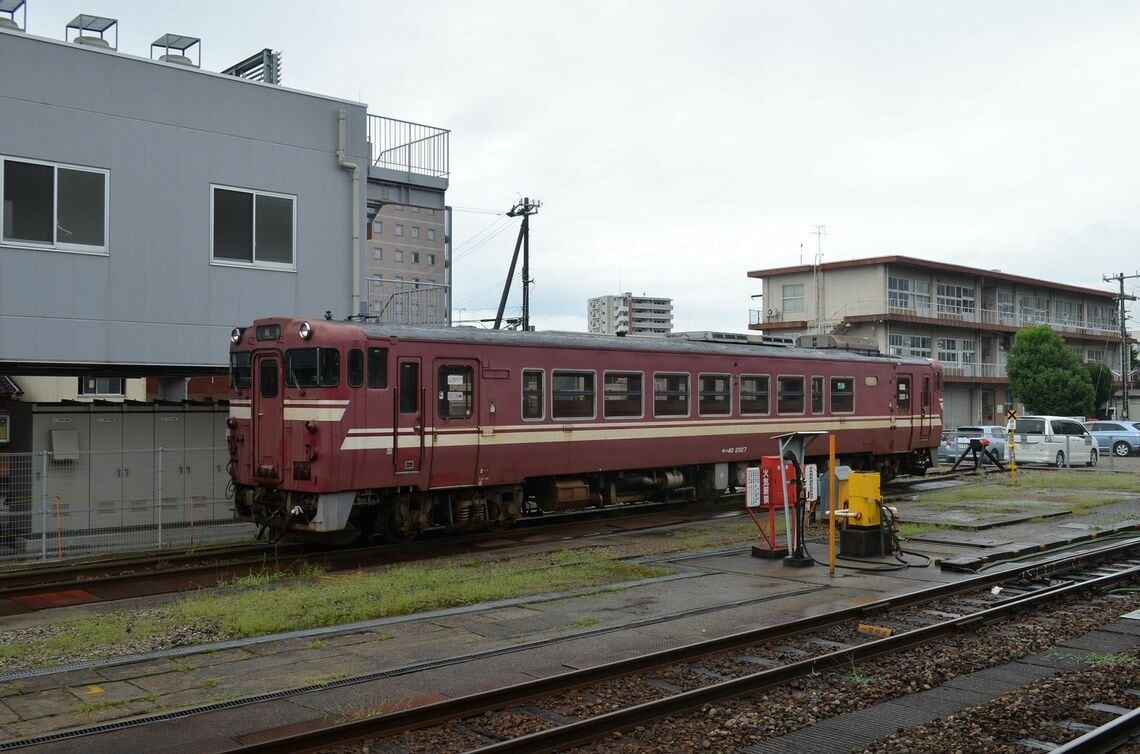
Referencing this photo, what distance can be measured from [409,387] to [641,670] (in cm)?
708

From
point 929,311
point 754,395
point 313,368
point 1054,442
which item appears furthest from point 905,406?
point 929,311

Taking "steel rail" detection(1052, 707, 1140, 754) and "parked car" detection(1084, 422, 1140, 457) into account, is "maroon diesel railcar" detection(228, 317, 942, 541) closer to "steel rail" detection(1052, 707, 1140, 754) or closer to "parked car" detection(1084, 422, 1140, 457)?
"steel rail" detection(1052, 707, 1140, 754)

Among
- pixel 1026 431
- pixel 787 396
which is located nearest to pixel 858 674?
pixel 787 396

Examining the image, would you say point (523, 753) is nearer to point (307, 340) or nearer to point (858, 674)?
point (858, 674)

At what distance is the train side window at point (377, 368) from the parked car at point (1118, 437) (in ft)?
120

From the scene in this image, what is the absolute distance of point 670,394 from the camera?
18.3 meters

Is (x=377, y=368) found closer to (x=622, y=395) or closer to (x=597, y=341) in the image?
(x=597, y=341)

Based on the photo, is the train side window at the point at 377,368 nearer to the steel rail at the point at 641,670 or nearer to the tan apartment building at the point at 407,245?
the steel rail at the point at 641,670

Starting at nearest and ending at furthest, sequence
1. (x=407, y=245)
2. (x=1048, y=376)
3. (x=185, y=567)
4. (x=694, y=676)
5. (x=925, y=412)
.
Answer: (x=694, y=676), (x=185, y=567), (x=925, y=412), (x=1048, y=376), (x=407, y=245)

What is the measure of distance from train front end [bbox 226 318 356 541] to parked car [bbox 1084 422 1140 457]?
37118 mm

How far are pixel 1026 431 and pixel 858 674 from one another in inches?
1161

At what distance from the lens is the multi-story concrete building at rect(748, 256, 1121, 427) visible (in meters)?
55.9

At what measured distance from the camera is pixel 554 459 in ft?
53.1

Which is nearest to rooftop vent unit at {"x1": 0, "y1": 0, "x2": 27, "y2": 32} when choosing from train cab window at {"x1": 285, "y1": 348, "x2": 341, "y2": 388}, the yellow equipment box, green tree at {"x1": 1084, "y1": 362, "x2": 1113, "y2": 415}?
train cab window at {"x1": 285, "y1": 348, "x2": 341, "y2": 388}
